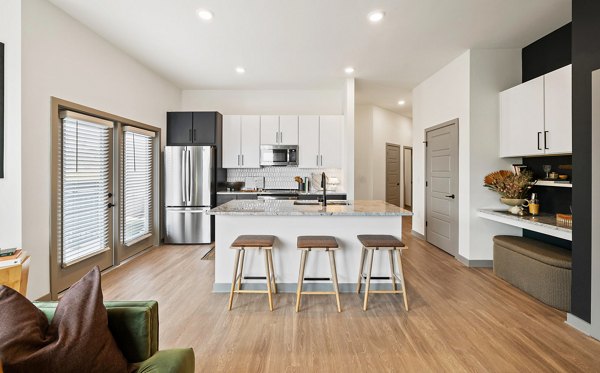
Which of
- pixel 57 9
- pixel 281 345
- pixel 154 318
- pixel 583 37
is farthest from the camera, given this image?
pixel 57 9

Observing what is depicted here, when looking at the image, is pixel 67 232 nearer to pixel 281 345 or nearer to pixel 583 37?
pixel 281 345

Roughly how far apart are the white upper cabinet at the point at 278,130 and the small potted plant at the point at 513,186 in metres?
3.39

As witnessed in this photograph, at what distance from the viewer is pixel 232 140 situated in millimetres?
5656

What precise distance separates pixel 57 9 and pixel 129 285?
10.1 ft

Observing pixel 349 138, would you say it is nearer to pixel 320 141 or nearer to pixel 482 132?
pixel 320 141

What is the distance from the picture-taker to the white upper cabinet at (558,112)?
2922 mm

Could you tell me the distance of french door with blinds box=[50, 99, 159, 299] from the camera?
3.04 meters

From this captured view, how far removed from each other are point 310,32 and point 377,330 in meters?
3.32

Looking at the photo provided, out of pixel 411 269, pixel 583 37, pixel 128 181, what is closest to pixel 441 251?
pixel 411 269

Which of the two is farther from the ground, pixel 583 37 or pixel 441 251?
pixel 583 37

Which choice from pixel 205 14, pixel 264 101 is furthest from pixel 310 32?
pixel 264 101

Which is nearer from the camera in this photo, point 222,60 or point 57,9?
point 57,9

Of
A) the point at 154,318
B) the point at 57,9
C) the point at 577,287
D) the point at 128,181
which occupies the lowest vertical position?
A: the point at 577,287

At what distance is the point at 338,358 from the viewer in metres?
1.98
